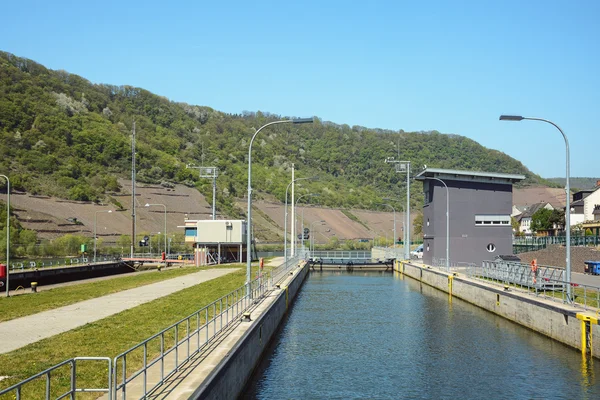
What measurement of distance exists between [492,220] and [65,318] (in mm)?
42341

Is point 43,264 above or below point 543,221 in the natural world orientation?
below

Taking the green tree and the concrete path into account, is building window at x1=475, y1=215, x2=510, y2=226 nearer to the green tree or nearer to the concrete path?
the concrete path

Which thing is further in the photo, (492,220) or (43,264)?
(43,264)

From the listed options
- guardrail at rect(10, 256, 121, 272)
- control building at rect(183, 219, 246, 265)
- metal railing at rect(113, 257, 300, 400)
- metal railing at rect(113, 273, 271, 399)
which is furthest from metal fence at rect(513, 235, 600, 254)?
guardrail at rect(10, 256, 121, 272)

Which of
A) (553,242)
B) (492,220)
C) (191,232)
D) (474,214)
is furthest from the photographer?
(191,232)

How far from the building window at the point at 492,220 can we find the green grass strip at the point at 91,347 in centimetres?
3509

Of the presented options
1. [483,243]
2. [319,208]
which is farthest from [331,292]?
[319,208]

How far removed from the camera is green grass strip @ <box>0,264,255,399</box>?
14406 mm

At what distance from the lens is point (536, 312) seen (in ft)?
96.8

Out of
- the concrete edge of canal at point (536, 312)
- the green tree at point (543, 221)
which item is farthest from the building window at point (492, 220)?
the green tree at point (543, 221)

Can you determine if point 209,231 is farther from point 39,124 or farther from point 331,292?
point 39,124

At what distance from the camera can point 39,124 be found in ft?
535

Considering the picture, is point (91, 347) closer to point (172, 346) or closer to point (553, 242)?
point (172, 346)

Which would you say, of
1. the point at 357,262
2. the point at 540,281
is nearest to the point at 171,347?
the point at 540,281
